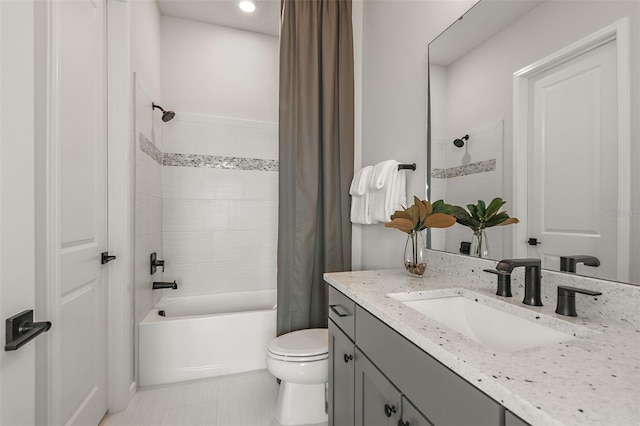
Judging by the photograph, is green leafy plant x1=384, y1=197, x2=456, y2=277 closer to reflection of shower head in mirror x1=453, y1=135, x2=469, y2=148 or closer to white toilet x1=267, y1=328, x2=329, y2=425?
reflection of shower head in mirror x1=453, y1=135, x2=469, y2=148

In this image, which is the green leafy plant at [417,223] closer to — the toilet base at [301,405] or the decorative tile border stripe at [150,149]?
the toilet base at [301,405]

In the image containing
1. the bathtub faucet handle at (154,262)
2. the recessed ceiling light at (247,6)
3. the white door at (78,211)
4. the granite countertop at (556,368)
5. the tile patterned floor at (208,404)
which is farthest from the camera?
the recessed ceiling light at (247,6)

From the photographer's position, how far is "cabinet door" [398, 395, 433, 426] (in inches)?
26.1

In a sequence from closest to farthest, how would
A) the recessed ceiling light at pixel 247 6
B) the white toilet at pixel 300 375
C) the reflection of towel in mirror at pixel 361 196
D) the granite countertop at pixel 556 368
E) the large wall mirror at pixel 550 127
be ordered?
the granite countertop at pixel 556 368 → the large wall mirror at pixel 550 127 → the white toilet at pixel 300 375 → the reflection of towel in mirror at pixel 361 196 → the recessed ceiling light at pixel 247 6

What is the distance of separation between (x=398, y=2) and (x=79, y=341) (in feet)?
7.97

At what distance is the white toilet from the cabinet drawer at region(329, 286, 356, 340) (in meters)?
0.36

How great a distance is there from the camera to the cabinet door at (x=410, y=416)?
66 cm

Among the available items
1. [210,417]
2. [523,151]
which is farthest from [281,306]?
[523,151]

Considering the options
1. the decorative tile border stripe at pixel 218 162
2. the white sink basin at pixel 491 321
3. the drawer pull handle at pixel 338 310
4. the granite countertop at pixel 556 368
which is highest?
the decorative tile border stripe at pixel 218 162

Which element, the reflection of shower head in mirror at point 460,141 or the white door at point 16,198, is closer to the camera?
the white door at point 16,198

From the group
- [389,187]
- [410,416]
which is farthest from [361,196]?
[410,416]

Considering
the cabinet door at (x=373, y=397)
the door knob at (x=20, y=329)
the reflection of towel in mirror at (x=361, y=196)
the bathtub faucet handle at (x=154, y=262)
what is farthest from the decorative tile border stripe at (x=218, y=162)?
the cabinet door at (x=373, y=397)

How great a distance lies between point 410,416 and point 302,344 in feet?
3.11

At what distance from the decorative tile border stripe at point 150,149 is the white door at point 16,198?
122cm
